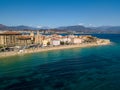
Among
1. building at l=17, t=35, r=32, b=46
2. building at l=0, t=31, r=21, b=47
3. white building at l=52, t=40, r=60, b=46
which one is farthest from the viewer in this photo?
white building at l=52, t=40, r=60, b=46

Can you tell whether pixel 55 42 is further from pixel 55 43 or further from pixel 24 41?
pixel 24 41

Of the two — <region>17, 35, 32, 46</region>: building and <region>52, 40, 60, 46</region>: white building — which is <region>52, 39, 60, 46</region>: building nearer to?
<region>52, 40, 60, 46</region>: white building

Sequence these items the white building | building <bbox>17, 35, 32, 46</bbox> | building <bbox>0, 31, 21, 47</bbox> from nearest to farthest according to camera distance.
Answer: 1. building <bbox>0, 31, 21, 47</bbox>
2. building <bbox>17, 35, 32, 46</bbox>
3. the white building

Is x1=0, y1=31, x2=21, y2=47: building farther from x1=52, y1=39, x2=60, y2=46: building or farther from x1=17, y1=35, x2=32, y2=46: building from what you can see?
x1=52, y1=39, x2=60, y2=46: building

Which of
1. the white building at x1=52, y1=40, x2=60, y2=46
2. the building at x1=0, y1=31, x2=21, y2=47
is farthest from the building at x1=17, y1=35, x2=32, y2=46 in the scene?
the white building at x1=52, y1=40, x2=60, y2=46

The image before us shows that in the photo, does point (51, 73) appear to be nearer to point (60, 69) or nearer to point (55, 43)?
point (60, 69)

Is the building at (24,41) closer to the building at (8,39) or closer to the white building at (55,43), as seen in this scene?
the building at (8,39)

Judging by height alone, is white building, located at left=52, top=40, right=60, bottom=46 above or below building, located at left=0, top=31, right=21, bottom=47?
below

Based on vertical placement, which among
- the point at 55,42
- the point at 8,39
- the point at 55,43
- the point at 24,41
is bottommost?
the point at 55,43

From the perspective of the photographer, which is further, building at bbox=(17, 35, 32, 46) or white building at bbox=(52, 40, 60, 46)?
white building at bbox=(52, 40, 60, 46)

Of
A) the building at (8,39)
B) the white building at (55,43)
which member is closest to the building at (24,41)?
the building at (8,39)

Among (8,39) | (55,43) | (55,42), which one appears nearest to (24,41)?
(8,39)
